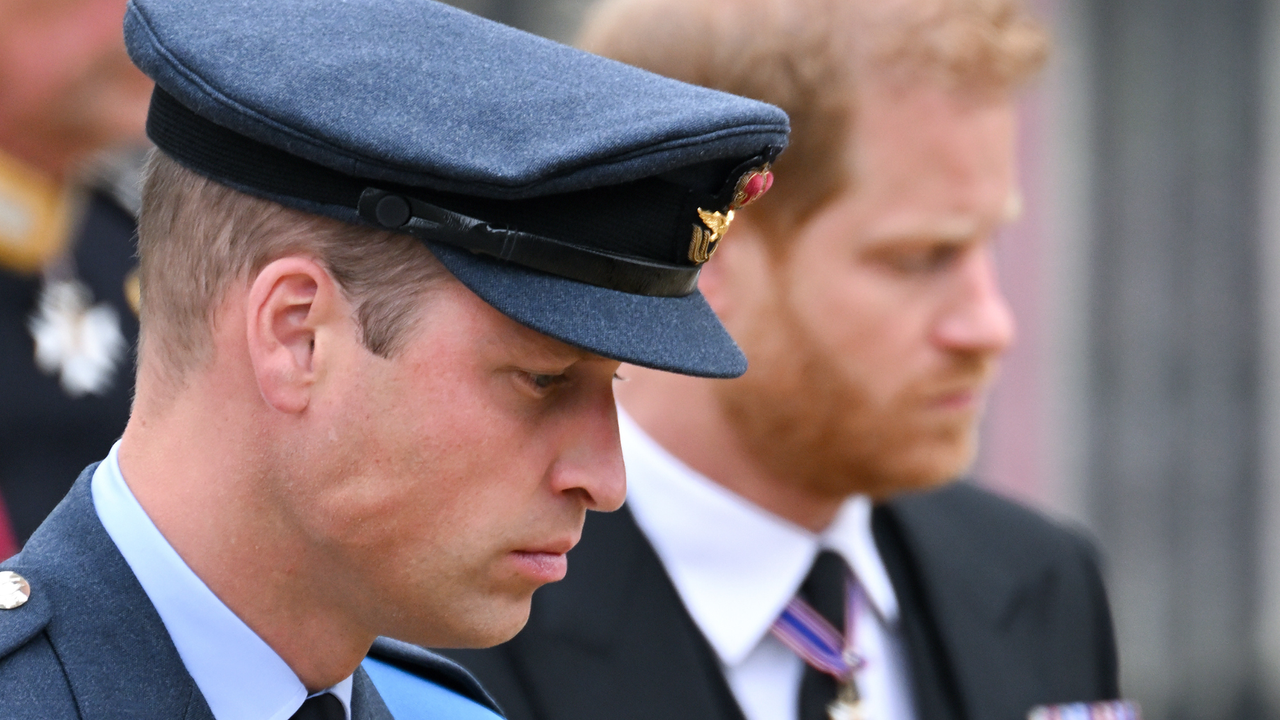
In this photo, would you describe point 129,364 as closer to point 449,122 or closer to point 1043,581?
point 449,122

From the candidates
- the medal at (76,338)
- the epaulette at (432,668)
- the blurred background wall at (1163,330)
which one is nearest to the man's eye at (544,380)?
the epaulette at (432,668)

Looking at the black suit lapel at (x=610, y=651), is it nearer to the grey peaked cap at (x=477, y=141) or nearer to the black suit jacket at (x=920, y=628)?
the black suit jacket at (x=920, y=628)

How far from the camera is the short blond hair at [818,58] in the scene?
101 inches

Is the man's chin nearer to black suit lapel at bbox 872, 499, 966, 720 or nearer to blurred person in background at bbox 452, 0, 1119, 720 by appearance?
blurred person in background at bbox 452, 0, 1119, 720

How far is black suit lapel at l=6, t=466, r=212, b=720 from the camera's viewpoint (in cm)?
144

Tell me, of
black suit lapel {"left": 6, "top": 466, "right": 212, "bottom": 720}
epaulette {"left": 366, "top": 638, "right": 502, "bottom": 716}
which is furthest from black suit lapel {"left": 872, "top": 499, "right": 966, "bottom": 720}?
black suit lapel {"left": 6, "top": 466, "right": 212, "bottom": 720}

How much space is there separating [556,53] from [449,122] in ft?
0.64

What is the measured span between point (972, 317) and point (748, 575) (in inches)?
22.4

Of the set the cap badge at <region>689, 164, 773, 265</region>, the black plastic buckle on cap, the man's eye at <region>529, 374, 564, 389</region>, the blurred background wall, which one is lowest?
the blurred background wall

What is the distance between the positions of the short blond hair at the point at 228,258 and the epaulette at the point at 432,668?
47 centimetres

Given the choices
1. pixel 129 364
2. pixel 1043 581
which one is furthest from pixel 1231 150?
pixel 129 364

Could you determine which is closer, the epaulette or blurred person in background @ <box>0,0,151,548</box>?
the epaulette

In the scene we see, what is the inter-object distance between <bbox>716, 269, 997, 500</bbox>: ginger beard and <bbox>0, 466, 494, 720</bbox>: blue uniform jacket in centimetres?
126

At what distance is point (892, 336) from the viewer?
99.8 inches
